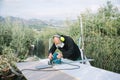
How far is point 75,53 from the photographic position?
4531 millimetres

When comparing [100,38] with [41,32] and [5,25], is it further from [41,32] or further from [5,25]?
[41,32]

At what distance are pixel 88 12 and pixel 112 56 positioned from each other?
3.91 metres

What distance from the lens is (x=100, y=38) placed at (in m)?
6.38

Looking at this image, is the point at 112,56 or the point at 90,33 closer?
the point at 112,56

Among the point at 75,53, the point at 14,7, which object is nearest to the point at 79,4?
the point at 14,7

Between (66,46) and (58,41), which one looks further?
(66,46)

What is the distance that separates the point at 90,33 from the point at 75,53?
3.14 meters

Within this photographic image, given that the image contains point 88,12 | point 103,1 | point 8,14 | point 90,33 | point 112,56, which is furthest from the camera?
point 103,1

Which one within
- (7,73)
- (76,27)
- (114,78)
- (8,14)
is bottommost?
(7,73)

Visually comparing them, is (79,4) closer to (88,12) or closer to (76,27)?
(88,12)

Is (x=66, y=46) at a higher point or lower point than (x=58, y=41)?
lower

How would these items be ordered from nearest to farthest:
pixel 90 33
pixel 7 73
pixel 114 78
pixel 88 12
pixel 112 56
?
pixel 114 78, pixel 7 73, pixel 112 56, pixel 90 33, pixel 88 12

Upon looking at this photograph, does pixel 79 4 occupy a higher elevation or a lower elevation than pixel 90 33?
higher

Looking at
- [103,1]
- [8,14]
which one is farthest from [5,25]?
[103,1]
